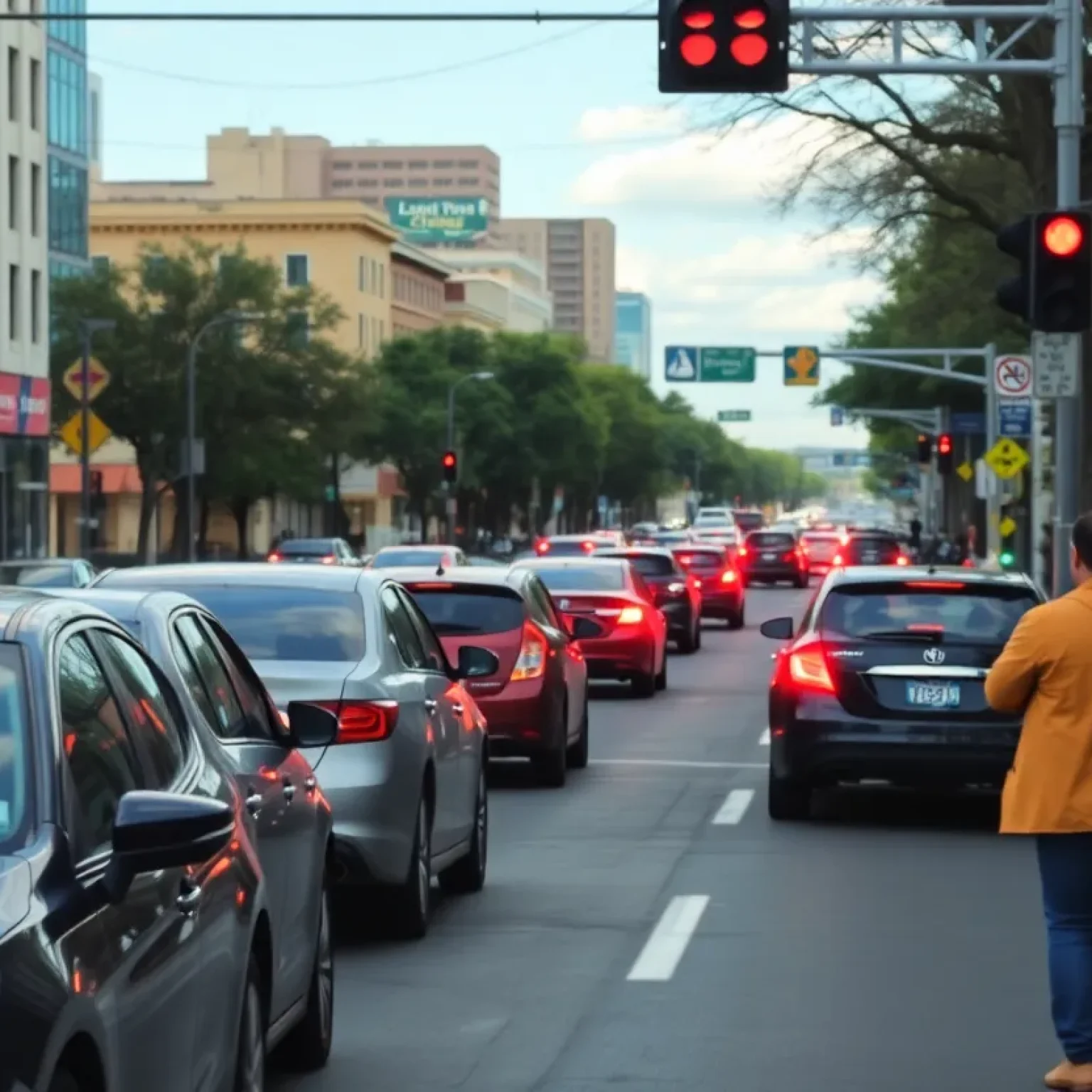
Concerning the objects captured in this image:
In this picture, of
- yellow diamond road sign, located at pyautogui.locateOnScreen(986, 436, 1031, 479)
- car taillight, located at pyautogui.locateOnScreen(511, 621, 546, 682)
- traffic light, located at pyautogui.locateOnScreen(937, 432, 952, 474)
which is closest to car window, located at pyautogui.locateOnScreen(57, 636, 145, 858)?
car taillight, located at pyautogui.locateOnScreen(511, 621, 546, 682)

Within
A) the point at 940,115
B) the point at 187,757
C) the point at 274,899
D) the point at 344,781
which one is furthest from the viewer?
the point at 940,115

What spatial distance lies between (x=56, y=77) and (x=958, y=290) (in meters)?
28.1

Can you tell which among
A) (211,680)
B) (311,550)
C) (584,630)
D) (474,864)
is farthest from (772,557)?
(211,680)

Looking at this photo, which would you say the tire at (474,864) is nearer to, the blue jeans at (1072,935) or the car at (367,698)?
the car at (367,698)

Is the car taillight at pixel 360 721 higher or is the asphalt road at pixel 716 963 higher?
the car taillight at pixel 360 721

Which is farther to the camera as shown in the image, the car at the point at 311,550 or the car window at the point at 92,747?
the car at the point at 311,550

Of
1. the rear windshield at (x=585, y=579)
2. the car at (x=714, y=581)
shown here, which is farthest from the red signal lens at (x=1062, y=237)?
the car at (x=714, y=581)

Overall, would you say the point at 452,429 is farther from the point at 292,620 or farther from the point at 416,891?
the point at 416,891

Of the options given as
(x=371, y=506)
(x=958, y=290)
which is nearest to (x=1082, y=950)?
(x=958, y=290)

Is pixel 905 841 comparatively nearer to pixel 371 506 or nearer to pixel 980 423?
pixel 980 423

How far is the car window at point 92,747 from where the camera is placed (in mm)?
5365

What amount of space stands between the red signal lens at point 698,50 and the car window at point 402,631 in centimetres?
646

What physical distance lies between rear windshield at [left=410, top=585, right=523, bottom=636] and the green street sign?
5044 cm

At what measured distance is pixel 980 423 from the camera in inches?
3046
